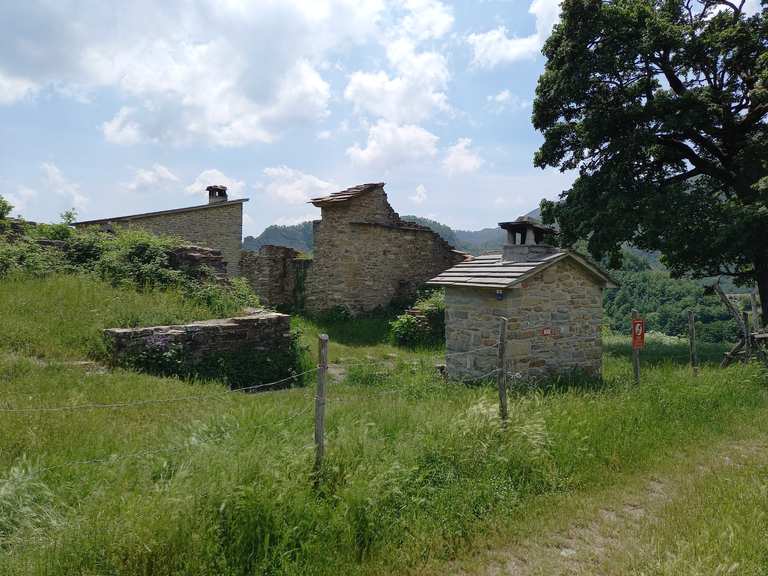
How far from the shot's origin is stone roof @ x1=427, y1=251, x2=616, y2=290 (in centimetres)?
858

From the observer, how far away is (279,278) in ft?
63.0

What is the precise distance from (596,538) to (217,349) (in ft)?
23.0

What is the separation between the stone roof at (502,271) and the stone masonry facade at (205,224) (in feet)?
45.3

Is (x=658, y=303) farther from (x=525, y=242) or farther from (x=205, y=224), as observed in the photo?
(x=525, y=242)

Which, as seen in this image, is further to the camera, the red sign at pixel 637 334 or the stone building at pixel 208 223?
the stone building at pixel 208 223

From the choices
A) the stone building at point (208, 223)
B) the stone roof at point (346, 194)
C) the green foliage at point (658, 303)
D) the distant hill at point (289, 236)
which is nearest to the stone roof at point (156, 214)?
the stone building at point (208, 223)

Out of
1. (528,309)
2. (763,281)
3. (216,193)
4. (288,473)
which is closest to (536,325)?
(528,309)

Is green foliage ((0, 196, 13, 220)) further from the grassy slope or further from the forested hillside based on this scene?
the forested hillside

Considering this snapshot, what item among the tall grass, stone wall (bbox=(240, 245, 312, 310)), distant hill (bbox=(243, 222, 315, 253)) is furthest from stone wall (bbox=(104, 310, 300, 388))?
distant hill (bbox=(243, 222, 315, 253))

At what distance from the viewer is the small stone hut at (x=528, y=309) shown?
8.67 meters

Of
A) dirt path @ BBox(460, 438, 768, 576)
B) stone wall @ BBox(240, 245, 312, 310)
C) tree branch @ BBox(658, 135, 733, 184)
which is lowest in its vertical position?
dirt path @ BBox(460, 438, 768, 576)

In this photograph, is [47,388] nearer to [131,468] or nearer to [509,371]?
[131,468]

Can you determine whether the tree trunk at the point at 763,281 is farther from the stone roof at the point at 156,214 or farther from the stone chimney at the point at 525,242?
the stone roof at the point at 156,214

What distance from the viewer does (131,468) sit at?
3.93m
